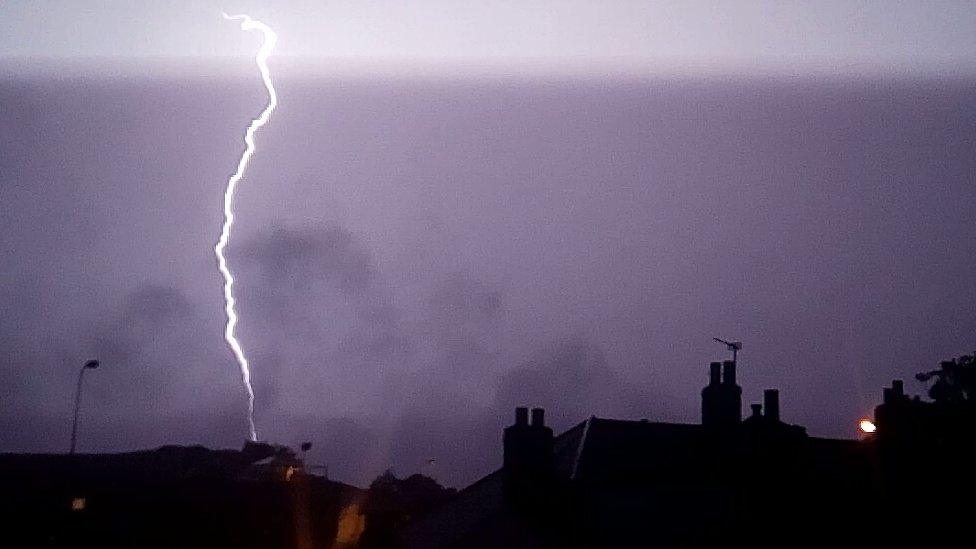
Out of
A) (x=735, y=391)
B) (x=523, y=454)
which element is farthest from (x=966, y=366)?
(x=523, y=454)

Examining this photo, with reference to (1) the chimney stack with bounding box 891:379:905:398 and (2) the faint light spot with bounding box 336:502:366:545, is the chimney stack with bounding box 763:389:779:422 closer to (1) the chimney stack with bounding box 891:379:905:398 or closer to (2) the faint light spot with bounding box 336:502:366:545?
(1) the chimney stack with bounding box 891:379:905:398

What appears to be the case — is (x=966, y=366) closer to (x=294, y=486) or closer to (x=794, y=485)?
(x=294, y=486)

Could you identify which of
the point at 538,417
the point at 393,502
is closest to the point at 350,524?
the point at 393,502

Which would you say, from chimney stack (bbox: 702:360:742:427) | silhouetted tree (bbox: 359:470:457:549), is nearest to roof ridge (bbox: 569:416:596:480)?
chimney stack (bbox: 702:360:742:427)

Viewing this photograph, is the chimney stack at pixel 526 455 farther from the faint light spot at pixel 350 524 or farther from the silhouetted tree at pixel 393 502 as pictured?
the faint light spot at pixel 350 524

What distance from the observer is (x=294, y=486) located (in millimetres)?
36125

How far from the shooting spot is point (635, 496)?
19.9 m

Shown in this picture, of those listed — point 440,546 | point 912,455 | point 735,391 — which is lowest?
point 440,546

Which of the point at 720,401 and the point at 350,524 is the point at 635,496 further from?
the point at 350,524

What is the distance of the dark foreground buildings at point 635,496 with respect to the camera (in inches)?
648

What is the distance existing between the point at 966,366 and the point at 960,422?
35.4m

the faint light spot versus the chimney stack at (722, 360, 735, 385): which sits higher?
the chimney stack at (722, 360, 735, 385)

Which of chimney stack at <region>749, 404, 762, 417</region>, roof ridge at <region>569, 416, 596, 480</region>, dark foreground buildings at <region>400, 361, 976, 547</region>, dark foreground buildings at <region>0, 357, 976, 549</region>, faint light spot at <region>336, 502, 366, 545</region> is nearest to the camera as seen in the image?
dark foreground buildings at <region>400, 361, 976, 547</region>

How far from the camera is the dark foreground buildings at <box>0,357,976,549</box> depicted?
54.0 ft
